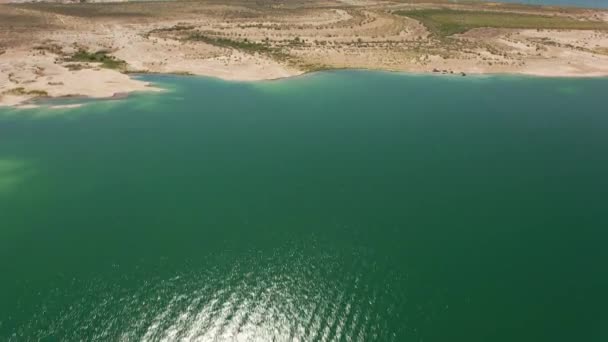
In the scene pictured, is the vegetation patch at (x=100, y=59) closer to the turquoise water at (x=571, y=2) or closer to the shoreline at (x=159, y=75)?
the shoreline at (x=159, y=75)

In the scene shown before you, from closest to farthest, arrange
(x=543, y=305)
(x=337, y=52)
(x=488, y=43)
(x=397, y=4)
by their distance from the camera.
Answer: (x=543, y=305)
(x=337, y=52)
(x=488, y=43)
(x=397, y=4)

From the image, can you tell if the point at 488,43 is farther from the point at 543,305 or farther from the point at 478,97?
the point at 543,305

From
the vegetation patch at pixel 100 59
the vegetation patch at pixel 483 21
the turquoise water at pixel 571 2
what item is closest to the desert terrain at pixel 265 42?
the vegetation patch at pixel 100 59

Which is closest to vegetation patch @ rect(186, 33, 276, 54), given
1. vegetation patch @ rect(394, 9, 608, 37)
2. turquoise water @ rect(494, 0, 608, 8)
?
vegetation patch @ rect(394, 9, 608, 37)

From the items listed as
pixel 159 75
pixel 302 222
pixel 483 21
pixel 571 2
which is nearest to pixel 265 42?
pixel 159 75

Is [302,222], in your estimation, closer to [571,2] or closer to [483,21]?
[483,21]

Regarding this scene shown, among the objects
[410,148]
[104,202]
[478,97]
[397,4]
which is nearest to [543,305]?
[410,148]

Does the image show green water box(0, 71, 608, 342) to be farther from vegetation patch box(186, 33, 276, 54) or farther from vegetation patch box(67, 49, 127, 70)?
vegetation patch box(186, 33, 276, 54)

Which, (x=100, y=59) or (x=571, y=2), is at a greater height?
(x=571, y=2)
